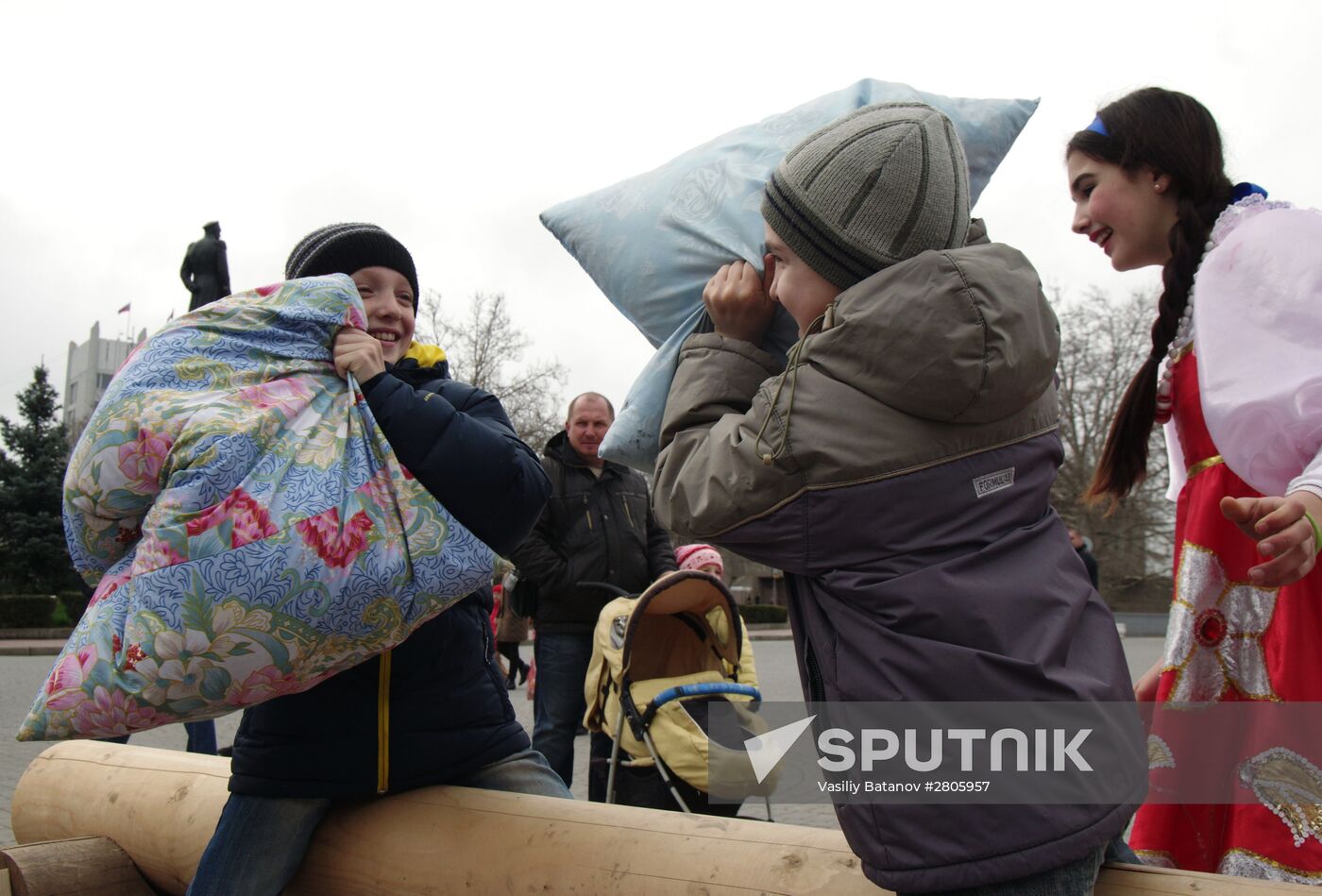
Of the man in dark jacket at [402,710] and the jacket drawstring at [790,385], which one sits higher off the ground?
the jacket drawstring at [790,385]

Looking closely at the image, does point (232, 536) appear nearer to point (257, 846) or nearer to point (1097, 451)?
point (257, 846)

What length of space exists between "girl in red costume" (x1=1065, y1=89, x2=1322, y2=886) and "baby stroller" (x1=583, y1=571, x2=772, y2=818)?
2.13m

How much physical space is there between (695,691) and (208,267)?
4.04m

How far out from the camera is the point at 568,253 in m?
2.27

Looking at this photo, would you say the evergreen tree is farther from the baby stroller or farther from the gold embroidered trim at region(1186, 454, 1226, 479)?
the gold embroidered trim at region(1186, 454, 1226, 479)

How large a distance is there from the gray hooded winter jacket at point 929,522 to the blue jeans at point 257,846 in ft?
3.89

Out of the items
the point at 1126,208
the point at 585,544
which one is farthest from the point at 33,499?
the point at 1126,208

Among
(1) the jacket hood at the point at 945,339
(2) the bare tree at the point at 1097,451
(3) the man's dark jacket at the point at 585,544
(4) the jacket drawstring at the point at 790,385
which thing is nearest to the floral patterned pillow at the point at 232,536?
(4) the jacket drawstring at the point at 790,385

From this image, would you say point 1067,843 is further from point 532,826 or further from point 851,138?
point 532,826

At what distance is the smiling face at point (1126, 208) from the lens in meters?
2.24

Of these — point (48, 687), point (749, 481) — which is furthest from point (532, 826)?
point (749, 481)

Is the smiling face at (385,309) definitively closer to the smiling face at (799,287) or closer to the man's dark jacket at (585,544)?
the smiling face at (799,287)

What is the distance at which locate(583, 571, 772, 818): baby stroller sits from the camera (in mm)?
4152

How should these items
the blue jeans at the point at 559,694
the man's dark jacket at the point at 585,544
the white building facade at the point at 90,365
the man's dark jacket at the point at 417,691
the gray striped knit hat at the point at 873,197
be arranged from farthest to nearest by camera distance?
the white building facade at the point at 90,365, the man's dark jacket at the point at 585,544, the blue jeans at the point at 559,694, the man's dark jacket at the point at 417,691, the gray striped knit hat at the point at 873,197
